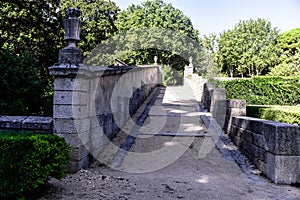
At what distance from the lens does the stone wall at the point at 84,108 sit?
458 cm

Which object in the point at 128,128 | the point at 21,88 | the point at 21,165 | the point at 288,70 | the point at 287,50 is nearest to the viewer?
the point at 21,165

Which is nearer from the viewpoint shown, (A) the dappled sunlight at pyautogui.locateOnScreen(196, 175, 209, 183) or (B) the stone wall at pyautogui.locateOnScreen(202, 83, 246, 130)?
(A) the dappled sunlight at pyautogui.locateOnScreen(196, 175, 209, 183)

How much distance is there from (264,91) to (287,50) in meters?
22.4

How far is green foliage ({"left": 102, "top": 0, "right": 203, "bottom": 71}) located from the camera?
110ft

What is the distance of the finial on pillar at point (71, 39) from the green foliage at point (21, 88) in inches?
70.0

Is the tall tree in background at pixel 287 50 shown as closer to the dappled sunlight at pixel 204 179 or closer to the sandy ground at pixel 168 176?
the sandy ground at pixel 168 176

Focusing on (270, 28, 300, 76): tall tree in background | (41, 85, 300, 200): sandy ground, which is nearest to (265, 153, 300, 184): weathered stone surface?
(41, 85, 300, 200): sandy ground

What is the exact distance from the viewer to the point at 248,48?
36.0 m

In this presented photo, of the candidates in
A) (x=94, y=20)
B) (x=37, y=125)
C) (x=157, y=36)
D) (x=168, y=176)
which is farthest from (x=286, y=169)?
(x=157, y=36)

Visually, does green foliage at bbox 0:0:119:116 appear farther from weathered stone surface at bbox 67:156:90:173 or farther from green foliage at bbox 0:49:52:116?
weathered stone surface at bbox 67:156:90:173

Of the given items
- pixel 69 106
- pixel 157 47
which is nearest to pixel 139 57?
pixel 157 47

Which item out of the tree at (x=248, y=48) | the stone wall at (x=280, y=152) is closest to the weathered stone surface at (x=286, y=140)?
the stone wall at (x=280, y=152)

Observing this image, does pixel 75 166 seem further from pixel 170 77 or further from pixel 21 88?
pixel 170 77

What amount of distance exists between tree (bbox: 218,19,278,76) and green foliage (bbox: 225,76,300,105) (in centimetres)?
1999
